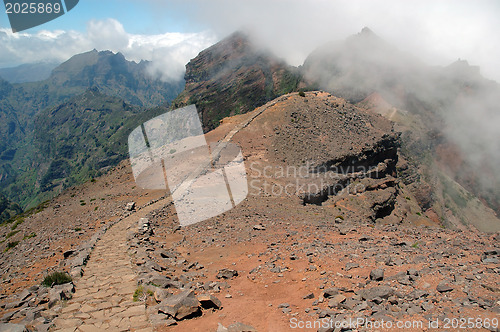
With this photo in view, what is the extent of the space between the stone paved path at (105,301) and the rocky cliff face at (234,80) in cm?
8057

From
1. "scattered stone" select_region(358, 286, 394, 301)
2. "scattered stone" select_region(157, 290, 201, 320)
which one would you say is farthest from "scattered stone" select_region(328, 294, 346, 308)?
"scattered stone" select_region(157, 290, 201, 320)

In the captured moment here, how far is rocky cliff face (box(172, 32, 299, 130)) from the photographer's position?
9836cm

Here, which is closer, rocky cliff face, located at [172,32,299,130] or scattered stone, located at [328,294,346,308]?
scattered stone, located at [328,294,346,308]

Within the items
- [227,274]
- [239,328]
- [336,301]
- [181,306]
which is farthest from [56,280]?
[336,301]

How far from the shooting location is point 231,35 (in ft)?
403

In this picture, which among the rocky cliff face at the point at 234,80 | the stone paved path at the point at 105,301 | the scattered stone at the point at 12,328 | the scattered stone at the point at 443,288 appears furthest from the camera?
the rocky cliff face at the point at 234,80

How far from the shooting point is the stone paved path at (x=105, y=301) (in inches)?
293

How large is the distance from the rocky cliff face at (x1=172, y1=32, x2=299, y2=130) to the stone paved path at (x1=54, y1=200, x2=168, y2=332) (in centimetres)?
8057

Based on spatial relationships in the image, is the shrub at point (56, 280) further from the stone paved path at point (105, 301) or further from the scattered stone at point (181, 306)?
the scattered stone at point (181, 306)

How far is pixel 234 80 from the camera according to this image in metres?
106

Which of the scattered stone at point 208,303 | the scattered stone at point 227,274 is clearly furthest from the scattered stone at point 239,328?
the scattered stone at point 227,274

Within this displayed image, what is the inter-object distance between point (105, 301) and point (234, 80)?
103035mm

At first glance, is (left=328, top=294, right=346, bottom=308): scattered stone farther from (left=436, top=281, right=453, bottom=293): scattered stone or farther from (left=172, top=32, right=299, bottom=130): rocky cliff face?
(left=172, top=32, right=299, bottom=130): rocky cliff face

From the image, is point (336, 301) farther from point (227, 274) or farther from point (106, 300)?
point (106, 300)
